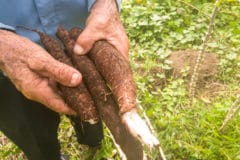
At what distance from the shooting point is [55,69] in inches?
50.9

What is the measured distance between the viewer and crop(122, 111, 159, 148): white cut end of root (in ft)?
3.91

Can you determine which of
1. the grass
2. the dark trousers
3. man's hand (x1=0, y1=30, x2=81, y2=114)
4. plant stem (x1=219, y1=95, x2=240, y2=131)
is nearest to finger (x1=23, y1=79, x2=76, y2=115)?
man's hand (x1=0, y1=30, x2=81, y2=114)

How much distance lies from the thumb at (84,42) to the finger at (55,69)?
6.5 inches

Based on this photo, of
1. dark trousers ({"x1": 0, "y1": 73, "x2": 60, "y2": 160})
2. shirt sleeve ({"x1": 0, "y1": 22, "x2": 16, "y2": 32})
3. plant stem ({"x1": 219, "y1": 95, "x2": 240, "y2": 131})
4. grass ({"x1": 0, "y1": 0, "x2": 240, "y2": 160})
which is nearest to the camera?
shirt sleeve ({"x1": 0, "y1": 22, "x2": 16, "y2": 32})

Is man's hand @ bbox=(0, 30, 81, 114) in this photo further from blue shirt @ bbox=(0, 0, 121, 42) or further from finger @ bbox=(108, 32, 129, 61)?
finger @ bbox=(108, 32, 129, 61)

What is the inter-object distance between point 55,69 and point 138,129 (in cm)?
38

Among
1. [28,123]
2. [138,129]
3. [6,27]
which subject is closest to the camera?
[138,129]

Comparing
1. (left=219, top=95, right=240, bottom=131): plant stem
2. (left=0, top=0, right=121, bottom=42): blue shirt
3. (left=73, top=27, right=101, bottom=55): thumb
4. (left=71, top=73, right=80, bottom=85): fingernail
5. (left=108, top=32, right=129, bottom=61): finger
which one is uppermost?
Result: (left=0, top=0, right=121, bottom=42): blue shirt

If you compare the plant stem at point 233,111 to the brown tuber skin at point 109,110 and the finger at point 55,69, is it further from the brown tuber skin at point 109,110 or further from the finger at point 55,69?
the finger at point 55,69

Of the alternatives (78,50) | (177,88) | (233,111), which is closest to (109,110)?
(78,50)

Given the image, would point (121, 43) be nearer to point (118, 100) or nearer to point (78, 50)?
point (78, 50)

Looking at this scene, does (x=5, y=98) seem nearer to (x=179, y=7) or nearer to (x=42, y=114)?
(x=42, y=114)

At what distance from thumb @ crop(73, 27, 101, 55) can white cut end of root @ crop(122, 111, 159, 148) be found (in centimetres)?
36

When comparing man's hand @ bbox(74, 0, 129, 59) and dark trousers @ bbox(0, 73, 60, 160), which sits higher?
man's hand @ bbox(74, 0, 129, 59)
